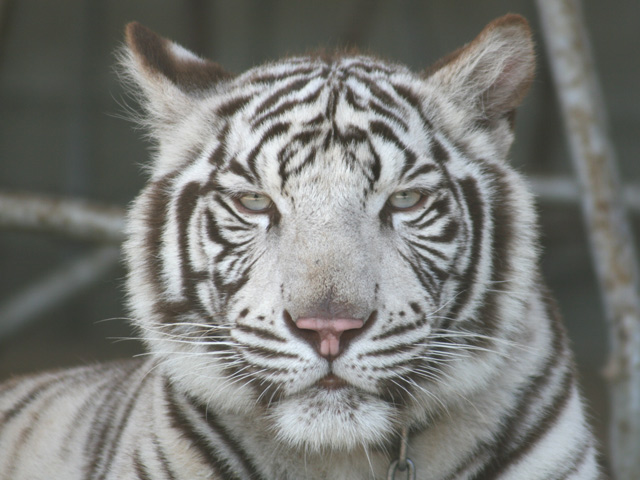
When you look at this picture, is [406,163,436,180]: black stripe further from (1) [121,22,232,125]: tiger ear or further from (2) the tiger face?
(1) [121,22,232,125]: tiger ear

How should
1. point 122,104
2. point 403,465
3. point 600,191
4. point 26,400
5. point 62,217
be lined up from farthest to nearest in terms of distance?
point 122,104 → point 62,217 → point 600,191 → point 26,400 → point 403,465

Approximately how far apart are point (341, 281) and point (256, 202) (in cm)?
32

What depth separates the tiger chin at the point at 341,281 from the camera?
1641mm

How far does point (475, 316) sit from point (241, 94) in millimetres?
787

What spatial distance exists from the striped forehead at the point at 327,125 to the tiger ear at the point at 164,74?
11 cm

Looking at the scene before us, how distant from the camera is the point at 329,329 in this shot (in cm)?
155

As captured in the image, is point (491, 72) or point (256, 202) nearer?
point (256, 202)

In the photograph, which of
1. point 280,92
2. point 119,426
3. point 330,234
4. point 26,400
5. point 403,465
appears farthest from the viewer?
point 26,400

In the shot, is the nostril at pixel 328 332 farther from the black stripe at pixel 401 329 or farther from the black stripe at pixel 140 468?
the black stripe at pixel 140 468

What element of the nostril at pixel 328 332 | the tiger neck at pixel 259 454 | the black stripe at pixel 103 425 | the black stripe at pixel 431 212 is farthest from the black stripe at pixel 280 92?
the black stripe at pixel 103 425

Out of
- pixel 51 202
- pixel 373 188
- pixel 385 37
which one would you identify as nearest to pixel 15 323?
pixel 51 202

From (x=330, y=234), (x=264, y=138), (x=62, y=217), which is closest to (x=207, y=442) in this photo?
(x=330, y=234)

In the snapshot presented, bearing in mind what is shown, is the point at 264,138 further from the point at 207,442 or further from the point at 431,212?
the point at 207,442

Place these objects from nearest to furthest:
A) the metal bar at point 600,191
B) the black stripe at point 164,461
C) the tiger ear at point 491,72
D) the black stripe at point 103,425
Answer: the black stripe at point 164,461, the tiger ear at point 491,72, the black stripe at point 103,425, the metal bar at point 600,191
